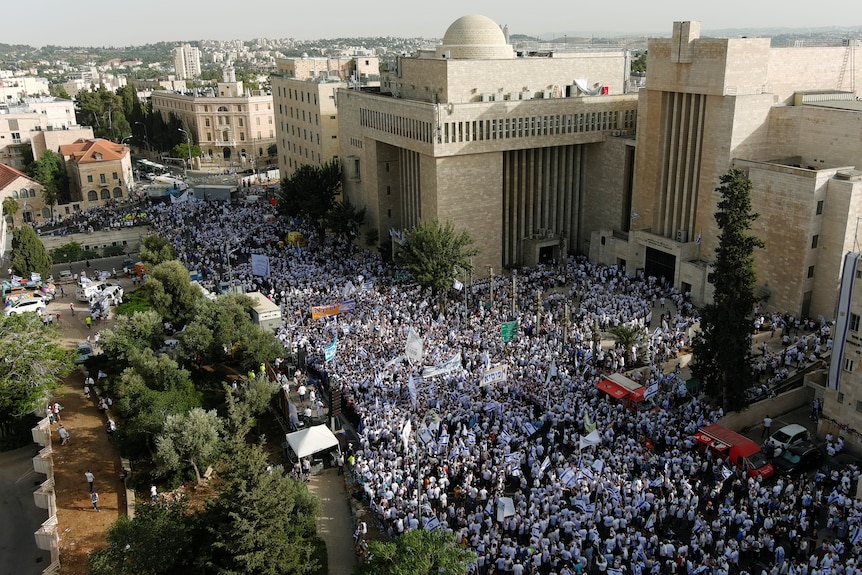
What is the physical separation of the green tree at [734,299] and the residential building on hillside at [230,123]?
79371 millimetres

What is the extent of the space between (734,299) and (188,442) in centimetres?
2117

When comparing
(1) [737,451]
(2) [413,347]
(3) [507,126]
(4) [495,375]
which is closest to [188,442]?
(2) [413,347]

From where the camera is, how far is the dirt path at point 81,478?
23984 millimetres

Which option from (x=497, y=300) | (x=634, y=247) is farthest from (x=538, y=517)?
(x=634, y=247)

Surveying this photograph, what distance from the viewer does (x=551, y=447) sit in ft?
83.5

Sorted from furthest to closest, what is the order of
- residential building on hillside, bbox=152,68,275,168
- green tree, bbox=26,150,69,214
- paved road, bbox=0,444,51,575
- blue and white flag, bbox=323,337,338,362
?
1. residential building on hillside, bbox=152,68,275,168
2. green tree, bbox=26,150,69,214
3. blue and white flag, bbox=323,337,338,362
4. paved road, bbox=0,444,51,575

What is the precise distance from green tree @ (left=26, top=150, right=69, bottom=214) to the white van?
29424 mm

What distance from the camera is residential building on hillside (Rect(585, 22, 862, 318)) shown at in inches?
Answer: 1432

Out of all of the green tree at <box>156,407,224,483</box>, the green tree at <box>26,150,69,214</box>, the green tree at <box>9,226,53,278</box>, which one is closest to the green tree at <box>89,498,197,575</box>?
the green tree at <box>156,407,224,483</box>

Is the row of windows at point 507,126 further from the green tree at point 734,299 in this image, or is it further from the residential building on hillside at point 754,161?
the green tree at point 734,299

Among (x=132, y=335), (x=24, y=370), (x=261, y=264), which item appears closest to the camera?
(x=24, y=370)

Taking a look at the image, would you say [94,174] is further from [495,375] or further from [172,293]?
[495,375]

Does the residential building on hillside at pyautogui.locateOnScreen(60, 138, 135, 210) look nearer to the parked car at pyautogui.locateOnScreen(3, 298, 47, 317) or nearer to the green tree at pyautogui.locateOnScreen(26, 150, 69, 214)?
the green tree at pyautogui.locateOnScreen(26, 150, 69, 214)

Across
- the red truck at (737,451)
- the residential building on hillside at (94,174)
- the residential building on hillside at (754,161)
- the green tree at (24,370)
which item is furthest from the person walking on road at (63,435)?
the residential building on hillside at (94,174)
